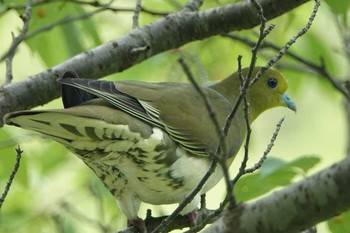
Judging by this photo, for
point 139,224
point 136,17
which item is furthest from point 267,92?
point 139,224

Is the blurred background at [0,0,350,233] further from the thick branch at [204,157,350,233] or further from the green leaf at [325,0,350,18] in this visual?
the thick branch at [204,157,350,233]

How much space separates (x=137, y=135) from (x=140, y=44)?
1.75 ft

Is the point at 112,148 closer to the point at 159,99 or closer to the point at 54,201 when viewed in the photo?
the point at 159,99

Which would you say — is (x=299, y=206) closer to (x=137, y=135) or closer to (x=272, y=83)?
(x=137, y=135)

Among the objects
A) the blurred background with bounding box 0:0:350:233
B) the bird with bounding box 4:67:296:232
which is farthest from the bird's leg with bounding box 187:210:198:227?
the blurred background with bounding box 0:0:350:233

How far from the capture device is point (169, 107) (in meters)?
4.05

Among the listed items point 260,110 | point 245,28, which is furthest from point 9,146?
point 260,110

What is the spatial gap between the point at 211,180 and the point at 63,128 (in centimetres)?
99

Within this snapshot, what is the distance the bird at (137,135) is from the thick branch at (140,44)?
0.44 feet

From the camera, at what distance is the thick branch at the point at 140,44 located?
372 centimetres

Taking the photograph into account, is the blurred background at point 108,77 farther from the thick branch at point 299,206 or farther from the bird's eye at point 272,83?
the thick branch at point 299,206

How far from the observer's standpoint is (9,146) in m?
4.22

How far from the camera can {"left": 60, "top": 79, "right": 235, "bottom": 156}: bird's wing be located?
12.0ft

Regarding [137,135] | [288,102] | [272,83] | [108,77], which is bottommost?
[137,135]
